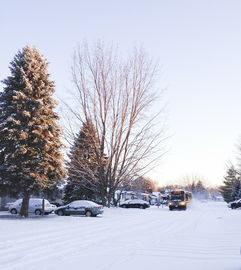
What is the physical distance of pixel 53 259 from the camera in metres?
9.48

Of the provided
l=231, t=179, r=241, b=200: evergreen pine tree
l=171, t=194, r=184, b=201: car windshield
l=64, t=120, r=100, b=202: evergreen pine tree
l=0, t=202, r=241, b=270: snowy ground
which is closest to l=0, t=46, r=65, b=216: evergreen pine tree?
l=64, t=120, r=100, b=202: evergreen pine tree

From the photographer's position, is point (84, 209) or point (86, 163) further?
point (86, 163)

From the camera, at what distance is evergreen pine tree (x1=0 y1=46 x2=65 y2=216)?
87.2 ft

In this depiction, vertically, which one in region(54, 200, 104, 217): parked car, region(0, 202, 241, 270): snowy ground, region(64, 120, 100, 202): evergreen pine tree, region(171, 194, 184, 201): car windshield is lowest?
region(0, 202, 241, 270): snowy ground

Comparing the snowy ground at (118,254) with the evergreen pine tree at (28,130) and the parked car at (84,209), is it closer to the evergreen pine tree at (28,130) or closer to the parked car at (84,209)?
the evergreen pine tree at (28,130)

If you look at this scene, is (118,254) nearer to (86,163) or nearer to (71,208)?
(71,208)

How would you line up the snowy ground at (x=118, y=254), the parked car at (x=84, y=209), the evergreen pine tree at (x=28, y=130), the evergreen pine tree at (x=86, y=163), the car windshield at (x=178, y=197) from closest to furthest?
1. the snowy ground at (x=118, y=254)
2. the evergreen pine tree at (x=28, y=130)
3. the parked car at (x=84, y=209)
4. the evergreen pine tree at (x=86, y=163)
5. the car windshield at (x=178, y=197)

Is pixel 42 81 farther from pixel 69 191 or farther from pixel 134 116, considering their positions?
pixel 69 191

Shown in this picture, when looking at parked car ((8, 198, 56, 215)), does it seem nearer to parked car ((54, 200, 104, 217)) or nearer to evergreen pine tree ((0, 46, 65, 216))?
parked car ((54, 200, 104, 217))

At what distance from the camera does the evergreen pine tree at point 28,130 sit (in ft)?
87.2

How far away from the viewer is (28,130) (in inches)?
1071

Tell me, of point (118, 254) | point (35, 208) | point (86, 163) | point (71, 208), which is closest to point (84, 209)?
point (71, 208)

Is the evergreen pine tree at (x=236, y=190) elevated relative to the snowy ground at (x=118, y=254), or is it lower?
elevated

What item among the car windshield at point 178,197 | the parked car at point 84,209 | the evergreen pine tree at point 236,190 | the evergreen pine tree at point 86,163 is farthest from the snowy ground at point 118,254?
the evergreen pine tree at point 236,190
